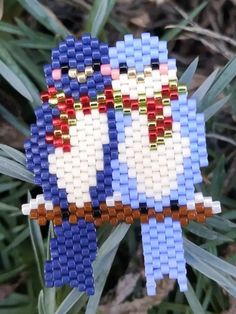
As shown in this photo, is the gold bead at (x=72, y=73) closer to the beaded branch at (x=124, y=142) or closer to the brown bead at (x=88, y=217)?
the beaded branch at (x=124, y=142)

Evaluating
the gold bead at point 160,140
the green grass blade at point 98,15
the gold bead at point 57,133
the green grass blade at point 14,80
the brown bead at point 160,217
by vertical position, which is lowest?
the brown bead at point 160,217

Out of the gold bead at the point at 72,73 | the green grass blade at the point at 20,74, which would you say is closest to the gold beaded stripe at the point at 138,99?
the gold bead at the point at 72,73

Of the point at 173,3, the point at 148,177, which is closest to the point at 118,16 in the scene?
the point at 173,3

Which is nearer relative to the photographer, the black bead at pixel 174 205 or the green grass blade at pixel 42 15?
the black bead at pixel 174 205

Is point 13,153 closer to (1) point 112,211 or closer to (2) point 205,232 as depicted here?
(1) point 112,211

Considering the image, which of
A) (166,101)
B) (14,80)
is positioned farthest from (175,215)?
(14,80)

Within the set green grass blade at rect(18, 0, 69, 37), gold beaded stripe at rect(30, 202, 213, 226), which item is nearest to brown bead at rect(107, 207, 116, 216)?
gold beaded stripe at rect(30, 202, 213, 226)
